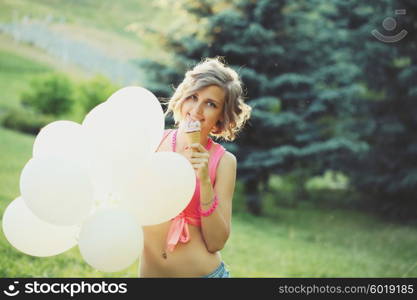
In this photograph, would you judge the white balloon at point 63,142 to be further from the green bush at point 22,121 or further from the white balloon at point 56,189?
the green bush at point 22,121

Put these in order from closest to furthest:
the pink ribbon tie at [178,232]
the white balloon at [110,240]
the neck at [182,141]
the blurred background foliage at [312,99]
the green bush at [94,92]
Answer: the white balloon at [110,240], the pink ribbon tie at [178,232], the neck at [182,141], the blurred background foliage at [312,99], the green bush at [94,92]

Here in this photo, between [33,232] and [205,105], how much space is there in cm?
90

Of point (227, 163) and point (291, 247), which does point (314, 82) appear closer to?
point (291, 247)

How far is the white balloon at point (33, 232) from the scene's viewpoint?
1.99 metres

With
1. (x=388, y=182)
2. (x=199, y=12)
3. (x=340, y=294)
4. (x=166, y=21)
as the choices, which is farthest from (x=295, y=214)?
(x=166, y=21)

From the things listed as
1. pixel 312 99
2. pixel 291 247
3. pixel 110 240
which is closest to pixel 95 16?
pixel 312 99

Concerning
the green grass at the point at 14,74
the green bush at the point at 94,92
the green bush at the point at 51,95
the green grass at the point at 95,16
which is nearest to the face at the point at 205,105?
the green bush at the point at 51,95

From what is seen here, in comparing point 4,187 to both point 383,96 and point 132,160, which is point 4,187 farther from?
point 383,96

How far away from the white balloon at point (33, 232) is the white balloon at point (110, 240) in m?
0.26

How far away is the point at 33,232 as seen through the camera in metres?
1.99

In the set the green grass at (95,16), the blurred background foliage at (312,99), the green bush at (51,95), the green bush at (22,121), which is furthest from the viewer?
the green grass at (95,16)

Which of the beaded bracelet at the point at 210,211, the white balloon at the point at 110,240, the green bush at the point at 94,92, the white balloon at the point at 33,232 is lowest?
the white balloon at the point at 110,240

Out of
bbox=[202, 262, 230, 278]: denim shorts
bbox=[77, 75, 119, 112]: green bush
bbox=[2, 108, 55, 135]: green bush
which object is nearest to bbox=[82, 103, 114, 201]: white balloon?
bbox=[202, 262, 230, 278]: denim shorts

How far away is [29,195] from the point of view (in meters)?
1.80
